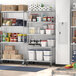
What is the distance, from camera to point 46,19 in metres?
9.99

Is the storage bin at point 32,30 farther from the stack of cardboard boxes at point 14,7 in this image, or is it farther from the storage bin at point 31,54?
the stack of cardboard boxes at point 14,7

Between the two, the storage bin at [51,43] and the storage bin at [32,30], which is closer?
the storage bin at [51,43]

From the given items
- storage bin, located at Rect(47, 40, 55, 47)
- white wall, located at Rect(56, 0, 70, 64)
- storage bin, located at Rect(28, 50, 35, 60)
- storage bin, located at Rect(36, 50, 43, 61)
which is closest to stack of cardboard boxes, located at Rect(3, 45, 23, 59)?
storage bin, located at Rect(28, 50, 35, 60)

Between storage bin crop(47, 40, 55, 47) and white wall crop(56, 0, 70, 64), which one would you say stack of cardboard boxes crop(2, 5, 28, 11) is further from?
storage bin crop(47, 40, 55, 47)

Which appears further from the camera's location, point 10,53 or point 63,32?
point 10,53

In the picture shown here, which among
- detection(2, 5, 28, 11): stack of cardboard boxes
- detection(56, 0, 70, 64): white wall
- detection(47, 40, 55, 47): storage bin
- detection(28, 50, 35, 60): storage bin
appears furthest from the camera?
detection(2, 5, 28, 11): stack of cardboard boxes

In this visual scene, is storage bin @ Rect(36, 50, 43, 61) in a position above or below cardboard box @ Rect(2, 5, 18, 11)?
below

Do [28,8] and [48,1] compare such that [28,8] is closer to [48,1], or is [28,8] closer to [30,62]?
[48,1]

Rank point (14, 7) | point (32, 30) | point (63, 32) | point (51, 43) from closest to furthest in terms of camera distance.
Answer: point (63, 32), point (51, 43), point (32, 30), point (14, 7)

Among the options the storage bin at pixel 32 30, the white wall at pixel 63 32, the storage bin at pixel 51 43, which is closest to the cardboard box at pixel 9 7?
the storage bin at pixel 32 30

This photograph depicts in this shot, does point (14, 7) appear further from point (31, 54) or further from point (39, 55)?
point (39, 55)

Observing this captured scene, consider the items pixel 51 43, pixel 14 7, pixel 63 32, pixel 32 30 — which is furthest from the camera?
pixel 14 7

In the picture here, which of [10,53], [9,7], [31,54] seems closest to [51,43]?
[31,54]

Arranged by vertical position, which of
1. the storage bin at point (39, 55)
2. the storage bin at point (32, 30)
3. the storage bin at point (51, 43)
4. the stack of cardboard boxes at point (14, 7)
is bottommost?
Result: the storage bin at point (39, 55)
